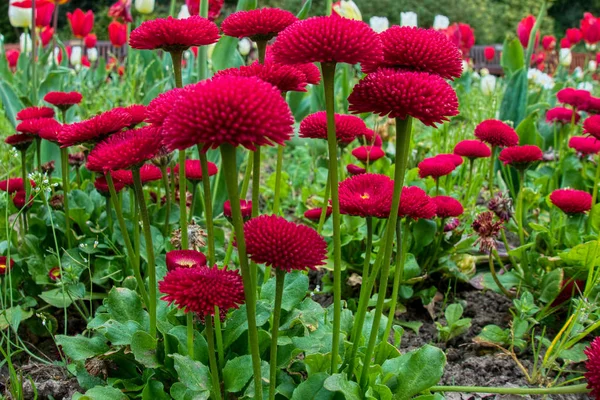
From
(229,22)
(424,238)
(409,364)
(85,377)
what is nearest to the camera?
(229,22)

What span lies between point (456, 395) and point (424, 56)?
978 mm

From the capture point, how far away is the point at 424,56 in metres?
0.98

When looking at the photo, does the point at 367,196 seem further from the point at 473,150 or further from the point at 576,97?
the point at 576,97

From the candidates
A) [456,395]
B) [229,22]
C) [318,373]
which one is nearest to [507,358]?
[456,395]

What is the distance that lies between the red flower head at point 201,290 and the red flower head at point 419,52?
41 centimetres

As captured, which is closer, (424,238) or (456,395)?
(456,395)

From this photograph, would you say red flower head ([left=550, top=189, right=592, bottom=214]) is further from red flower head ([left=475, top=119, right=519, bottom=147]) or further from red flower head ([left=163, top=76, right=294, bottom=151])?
red flower head ([left=163, top=76, right=294, bottom=151])

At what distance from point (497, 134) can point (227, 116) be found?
1315mm

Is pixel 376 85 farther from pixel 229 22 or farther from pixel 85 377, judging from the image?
pixel 85 377

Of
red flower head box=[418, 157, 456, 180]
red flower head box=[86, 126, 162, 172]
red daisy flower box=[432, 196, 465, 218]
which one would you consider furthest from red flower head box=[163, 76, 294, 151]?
red flower head box=[418, 157, 456, 180]

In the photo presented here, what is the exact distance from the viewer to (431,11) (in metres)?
18.3

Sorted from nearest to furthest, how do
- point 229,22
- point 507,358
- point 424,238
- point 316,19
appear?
point 316,19
point 229,22
point 507,358
point 424,238

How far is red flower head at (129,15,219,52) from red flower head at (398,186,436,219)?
1.59 feet

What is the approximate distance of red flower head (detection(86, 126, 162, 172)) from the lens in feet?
3.04
